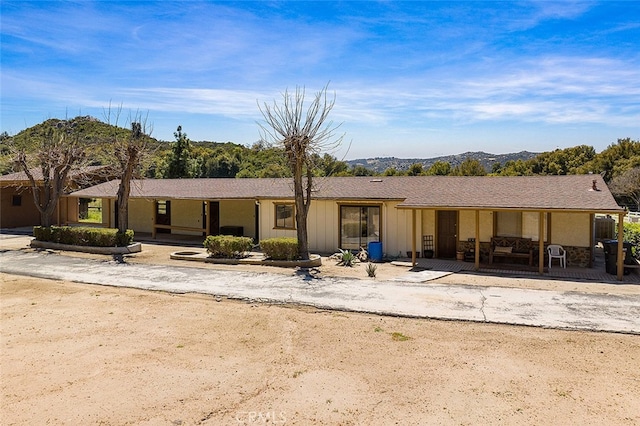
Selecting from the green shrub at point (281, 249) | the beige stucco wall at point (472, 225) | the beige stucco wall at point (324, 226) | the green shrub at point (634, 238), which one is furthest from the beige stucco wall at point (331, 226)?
the green shrub at point (634, 238)

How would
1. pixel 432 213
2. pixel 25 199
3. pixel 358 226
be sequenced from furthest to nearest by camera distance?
pixel 25 199 → pixel 358 226 → pixel 432 213

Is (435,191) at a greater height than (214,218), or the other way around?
(435,191)

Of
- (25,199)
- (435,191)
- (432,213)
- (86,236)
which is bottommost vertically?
(86,236)

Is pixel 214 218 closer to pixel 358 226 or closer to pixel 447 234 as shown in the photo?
pixel 358 226

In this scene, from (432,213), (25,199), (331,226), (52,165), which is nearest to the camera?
(432,213)

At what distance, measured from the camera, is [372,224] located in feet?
58.2

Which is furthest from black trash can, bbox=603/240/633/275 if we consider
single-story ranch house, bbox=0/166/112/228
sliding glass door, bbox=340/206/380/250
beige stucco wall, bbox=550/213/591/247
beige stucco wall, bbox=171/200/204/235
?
single-story ranch house, bbox=0/166/112/228

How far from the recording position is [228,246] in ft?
54.1

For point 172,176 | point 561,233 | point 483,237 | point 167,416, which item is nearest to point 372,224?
point 483,237

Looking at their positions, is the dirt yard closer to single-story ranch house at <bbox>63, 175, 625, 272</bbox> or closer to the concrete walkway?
the concrete walkway

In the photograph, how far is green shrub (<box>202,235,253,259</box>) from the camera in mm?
16531

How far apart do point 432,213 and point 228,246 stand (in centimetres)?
753

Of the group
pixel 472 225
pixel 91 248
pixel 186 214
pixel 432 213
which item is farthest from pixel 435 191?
pixel 91 248

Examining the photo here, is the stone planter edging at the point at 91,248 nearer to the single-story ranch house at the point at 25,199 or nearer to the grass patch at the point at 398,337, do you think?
the single-story ranch house at the point at 25,199
